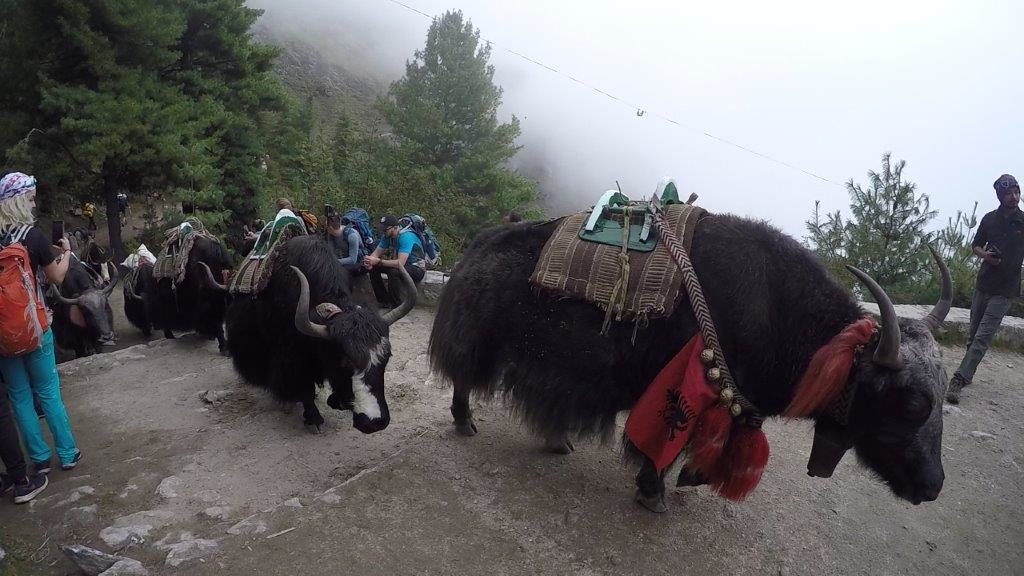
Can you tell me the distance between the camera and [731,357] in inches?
116

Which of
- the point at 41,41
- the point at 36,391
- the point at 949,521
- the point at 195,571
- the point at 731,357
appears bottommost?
the point at 949,521

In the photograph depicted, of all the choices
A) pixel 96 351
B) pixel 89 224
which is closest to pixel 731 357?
pixel 96 351

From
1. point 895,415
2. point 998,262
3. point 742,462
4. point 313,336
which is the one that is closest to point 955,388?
point 998,262

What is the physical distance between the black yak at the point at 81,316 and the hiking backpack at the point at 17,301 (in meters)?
4.30

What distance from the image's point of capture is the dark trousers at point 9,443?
10.5ft

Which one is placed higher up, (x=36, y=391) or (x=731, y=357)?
(x=731, y=357)

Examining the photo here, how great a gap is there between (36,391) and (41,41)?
10921mm

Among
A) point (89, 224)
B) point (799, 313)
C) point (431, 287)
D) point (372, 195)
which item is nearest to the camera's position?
point (799, 313)

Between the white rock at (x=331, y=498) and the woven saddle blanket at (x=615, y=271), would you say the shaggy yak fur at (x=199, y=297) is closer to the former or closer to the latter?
the white rock at (x=331, y=498)

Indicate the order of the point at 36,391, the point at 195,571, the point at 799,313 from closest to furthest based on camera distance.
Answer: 1. the point at 195,571
2. the point at 799,313
3. the point at 36,391

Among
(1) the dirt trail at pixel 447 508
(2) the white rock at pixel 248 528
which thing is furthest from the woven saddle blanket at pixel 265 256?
(2) the white rock at pixel 248 528

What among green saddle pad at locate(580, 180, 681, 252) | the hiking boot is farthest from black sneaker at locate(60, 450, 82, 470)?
the hiking boot

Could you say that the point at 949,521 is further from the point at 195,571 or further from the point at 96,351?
the point at 96,351

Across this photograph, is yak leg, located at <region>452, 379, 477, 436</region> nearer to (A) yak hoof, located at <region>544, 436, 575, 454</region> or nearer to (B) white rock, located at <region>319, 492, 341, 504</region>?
(A) yak hoof, located at <region>544, 436, 575, 454</region>
